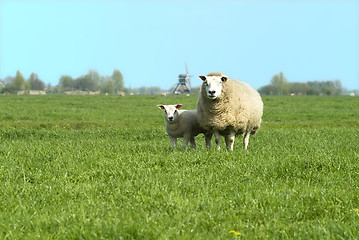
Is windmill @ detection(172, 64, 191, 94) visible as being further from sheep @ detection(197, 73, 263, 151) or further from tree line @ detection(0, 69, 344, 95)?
sheep @ detection(197, 73, 263, 151)

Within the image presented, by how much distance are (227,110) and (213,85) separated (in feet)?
2.50

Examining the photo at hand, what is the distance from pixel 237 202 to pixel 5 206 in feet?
10.1

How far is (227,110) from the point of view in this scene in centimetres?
1040

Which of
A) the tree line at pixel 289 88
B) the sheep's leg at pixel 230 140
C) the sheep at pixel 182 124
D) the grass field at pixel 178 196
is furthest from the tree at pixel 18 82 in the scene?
the grass field at pixel 178 196

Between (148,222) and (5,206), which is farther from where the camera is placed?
(5,206)

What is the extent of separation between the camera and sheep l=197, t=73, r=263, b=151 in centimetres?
1021

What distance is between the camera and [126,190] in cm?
630

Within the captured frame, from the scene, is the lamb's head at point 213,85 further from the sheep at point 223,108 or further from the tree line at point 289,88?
the tree line at point 289,88

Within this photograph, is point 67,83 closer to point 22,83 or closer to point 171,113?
point 22,83

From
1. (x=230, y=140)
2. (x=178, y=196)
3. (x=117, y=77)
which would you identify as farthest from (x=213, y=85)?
(x=117, y=77)

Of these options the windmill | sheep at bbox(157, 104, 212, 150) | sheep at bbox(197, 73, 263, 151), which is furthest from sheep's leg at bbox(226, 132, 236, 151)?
the windmill

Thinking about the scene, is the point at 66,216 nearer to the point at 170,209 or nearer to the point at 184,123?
the point at 170,209

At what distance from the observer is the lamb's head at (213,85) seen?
993cm

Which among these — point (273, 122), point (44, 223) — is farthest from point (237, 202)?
point (273, 122)
